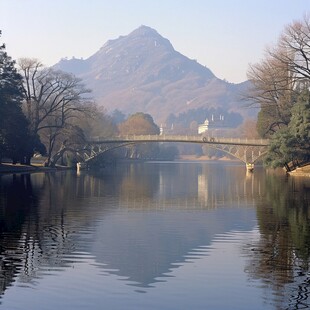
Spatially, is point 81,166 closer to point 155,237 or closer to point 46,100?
point 46,100

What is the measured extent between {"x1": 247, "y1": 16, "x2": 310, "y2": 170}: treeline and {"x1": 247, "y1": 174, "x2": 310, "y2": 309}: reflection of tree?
4976 cm

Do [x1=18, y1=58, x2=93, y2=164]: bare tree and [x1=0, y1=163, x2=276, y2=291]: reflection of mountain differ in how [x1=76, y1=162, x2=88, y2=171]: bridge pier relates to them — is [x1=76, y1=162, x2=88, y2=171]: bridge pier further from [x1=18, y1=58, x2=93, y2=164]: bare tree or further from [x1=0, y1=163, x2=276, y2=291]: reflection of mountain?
[x1=0, y1=163, x2=276, y2=291]: reflection of mountain

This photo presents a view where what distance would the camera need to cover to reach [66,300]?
1878cm

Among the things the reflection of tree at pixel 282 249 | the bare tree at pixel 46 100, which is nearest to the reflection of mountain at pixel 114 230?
the reflection of tree at pixel 282 249

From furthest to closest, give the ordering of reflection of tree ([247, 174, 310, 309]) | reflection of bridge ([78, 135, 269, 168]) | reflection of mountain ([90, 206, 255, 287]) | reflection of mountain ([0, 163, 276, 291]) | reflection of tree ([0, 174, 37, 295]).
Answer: reflection of bridge ([78, 135, 269, 168])
reflection of mountain ([0, 163, 276, 291])
reflection of mountain ([90, 206, 255, 287])
reflection of tree ([0, 174, 37, 295])
reflection of tree ([247, 174, 310, 309])

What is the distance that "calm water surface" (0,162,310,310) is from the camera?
753 inches

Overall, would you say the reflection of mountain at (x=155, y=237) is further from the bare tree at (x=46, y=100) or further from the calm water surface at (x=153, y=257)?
the bare tree at (x=46, y=100)

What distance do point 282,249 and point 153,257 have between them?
516 centimetres

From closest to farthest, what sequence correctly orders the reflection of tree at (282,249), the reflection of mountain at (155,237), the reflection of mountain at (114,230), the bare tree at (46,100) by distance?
the reflection of tree at (282,249) < the reflection of mountain at (155,237) < the reflection of mountain at (114,230) < the bare tree at (46,100)

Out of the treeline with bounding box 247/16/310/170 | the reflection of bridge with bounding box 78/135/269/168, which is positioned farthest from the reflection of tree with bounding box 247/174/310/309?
the reflection of bridge with bounding box 78/135/269/168

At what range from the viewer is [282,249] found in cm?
2752

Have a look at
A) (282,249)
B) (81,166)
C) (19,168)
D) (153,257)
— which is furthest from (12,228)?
(81,166)

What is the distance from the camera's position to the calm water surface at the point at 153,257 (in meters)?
19.1

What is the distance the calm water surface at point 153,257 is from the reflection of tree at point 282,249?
4 centimetres
